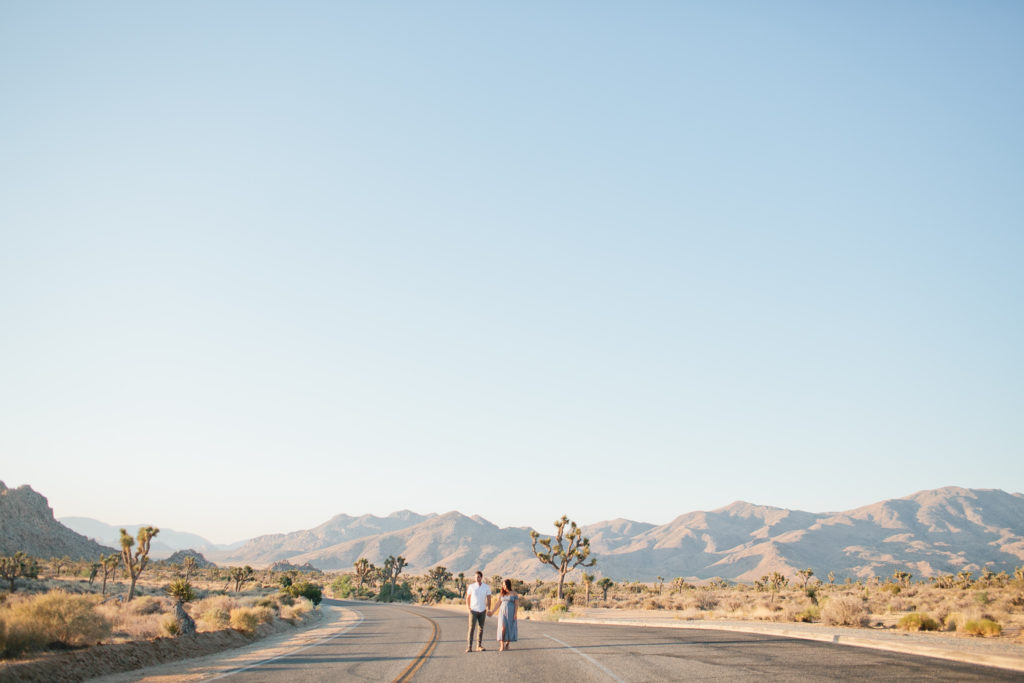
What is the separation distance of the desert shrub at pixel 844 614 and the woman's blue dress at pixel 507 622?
15305mm

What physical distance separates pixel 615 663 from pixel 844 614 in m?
16.1

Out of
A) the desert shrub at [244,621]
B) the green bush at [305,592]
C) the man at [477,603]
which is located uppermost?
the man at [477,603]

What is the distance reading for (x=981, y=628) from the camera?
1855 cm

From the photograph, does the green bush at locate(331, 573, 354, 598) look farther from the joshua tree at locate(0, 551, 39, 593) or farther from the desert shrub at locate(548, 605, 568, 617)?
the desert shrub at locate(548, 605, 568, 617)

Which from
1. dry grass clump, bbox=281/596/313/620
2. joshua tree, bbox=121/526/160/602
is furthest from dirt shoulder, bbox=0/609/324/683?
joshua tree, bbox=121/526/160/602

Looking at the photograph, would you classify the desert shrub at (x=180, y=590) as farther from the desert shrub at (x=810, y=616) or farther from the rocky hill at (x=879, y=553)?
the rocky hill at (x=879, y=553)

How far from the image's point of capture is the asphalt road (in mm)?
11352

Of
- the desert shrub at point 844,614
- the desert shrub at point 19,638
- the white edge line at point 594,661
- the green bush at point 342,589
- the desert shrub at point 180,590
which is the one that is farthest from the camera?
the green bush at point 342,589

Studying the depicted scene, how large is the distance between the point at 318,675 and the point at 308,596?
1806 inches

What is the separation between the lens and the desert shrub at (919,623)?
20938mm

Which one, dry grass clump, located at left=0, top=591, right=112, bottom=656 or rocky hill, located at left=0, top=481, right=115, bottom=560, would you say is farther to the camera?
rocky hill, located at left=0, top=481, right=115, bottom=560

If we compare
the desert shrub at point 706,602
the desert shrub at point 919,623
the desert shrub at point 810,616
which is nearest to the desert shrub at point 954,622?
the desert shrub at point 919,623

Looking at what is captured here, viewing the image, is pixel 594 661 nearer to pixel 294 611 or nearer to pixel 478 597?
pixel 478 597

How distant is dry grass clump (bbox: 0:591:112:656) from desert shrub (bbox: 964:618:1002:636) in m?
25.4
